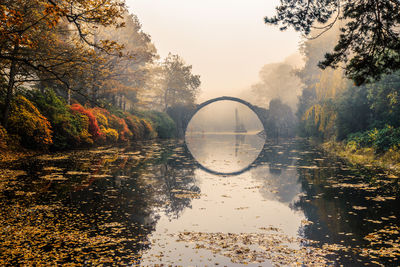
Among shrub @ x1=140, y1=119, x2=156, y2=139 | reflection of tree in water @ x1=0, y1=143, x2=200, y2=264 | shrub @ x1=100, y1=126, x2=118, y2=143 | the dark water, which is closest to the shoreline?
the dark water

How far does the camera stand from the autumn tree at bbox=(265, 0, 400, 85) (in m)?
5.80

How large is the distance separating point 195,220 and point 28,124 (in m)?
9.39

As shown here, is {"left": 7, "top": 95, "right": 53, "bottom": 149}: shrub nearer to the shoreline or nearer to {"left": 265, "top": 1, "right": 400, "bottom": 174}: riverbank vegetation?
{"left": 265, "top": 1, "right": 400, "bottom": 174}: riverbank vegetation

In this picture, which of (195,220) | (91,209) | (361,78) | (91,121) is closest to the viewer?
(195,220)

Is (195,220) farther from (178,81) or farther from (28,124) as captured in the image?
(178,81)

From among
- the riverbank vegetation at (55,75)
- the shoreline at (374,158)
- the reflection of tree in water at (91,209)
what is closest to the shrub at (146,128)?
the riverbank vegetation at (55,75)

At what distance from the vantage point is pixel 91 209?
15.8 ft

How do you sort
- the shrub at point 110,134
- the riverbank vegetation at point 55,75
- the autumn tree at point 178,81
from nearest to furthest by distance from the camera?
1. the riverbank vegetation at point 55,75
2. the shrub at point 110,134
3. the autumn tree at point 178,81

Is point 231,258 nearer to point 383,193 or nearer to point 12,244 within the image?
point 12,244

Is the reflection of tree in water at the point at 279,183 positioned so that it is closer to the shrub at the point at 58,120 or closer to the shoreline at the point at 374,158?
the shoreline at the point at 374,158

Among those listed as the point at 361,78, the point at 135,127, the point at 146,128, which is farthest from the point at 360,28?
the point at 146,128

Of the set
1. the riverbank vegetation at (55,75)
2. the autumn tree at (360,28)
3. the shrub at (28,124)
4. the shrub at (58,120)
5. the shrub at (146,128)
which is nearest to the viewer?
the autumn tree at (360,28)

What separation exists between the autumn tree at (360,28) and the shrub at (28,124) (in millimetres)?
9405

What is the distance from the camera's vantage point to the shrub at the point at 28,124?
11.1m
